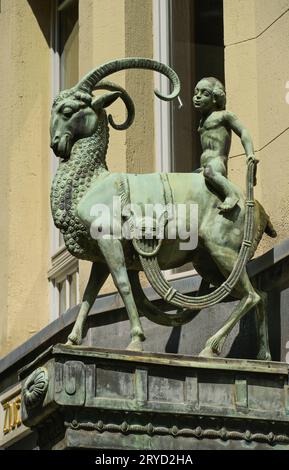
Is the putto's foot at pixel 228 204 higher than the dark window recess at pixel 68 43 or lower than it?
lower

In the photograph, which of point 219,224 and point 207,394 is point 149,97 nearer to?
point 219,224

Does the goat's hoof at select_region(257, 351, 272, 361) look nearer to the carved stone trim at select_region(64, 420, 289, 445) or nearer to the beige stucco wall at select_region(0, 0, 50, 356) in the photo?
the carved stone trim at select_region(64, 420, 289, 445)

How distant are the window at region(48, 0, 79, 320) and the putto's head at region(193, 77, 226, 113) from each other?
495 cm

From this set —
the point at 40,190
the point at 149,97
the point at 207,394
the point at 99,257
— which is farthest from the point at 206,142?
the point at 40,190

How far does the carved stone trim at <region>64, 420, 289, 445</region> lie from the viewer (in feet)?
38.4

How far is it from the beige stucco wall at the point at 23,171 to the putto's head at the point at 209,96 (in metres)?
5.97

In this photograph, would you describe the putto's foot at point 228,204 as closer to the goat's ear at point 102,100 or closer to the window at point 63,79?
the goat's ear at point 102,100

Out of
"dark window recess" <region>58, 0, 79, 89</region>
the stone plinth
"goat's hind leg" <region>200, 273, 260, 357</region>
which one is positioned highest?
"dark window recess" <region>58, 0, 79, 89</region>

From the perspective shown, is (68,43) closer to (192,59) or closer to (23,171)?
(23,171)

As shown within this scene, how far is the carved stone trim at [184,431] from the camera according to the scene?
1170 centimetres

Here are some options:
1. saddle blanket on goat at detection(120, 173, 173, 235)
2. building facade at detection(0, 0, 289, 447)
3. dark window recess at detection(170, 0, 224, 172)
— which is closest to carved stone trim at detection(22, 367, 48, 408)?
saddle blanket on goat at detection(120, 173, 173, 235)

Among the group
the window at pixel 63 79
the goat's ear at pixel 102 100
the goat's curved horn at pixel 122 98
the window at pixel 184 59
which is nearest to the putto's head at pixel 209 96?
the goat's curved horn at pixel 122 98

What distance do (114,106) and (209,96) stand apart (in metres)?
3.66

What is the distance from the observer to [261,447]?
39.5 feet
